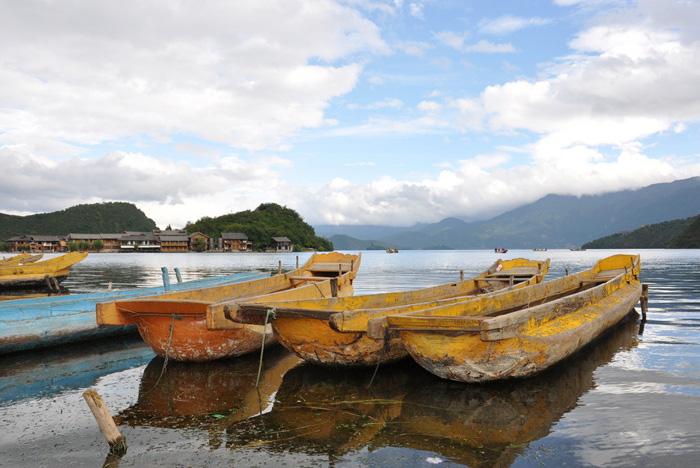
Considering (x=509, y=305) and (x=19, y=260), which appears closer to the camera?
(x=509, y=305)

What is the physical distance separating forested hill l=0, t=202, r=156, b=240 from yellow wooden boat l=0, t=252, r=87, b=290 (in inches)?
5574

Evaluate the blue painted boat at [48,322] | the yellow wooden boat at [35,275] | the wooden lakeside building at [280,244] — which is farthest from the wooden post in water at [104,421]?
the wooden lakeside building at [280,244]

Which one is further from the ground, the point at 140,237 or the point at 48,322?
the point at 140,237

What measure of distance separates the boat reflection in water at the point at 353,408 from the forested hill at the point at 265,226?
145 m

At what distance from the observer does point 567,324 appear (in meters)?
10.0

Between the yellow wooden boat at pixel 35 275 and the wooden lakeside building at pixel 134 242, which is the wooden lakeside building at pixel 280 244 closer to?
the wooden lakeside building at pixel 134 242

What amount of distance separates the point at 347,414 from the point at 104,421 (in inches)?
134

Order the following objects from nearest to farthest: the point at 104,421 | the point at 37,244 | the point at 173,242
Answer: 1. the point at 104,421
2. the point at 37,244
3. the point at 173,242

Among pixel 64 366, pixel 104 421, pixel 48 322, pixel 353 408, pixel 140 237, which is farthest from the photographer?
pixel 140 237

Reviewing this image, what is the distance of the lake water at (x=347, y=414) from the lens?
6.18 meters

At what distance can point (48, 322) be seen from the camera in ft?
40.8

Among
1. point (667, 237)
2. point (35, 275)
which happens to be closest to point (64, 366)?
point (35, 275)

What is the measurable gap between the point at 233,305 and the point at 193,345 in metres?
1.93

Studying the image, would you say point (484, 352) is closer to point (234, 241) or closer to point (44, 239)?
point (234, 241)
